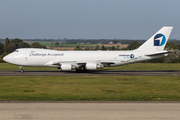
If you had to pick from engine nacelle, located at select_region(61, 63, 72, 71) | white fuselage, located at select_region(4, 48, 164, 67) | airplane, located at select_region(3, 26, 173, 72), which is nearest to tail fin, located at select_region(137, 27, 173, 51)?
airplane, located at select_region(3, 26, 173, 72)

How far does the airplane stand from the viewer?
42.2 meters

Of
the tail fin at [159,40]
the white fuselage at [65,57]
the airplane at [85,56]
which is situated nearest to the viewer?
the airplane at [85,56]

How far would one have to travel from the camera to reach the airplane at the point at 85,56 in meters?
42.2

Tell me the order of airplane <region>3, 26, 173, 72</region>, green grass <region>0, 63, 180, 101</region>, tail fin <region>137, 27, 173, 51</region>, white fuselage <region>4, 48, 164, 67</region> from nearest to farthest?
green grass <region>0, 63, 180, 101</region> < airplane <region>3, 26, 173, 72</region> < white fuselage <region>4, 48, 164, 67</region> < tail fin <region>137, 27, 173, 51</region>

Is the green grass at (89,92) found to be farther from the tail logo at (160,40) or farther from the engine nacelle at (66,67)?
the tail logo at (160,40)

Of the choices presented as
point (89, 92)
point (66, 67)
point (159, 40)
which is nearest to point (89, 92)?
point (89, 92)

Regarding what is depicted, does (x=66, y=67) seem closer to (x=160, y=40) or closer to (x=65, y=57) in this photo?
(x=65, y=57)

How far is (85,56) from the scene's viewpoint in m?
43.1

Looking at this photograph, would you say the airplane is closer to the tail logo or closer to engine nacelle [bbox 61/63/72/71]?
the tail logo

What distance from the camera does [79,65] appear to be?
41938 mm

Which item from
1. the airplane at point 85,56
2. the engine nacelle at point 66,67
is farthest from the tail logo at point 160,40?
the engine nacelle at point 66,67

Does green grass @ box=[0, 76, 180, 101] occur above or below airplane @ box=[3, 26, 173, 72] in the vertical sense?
below
